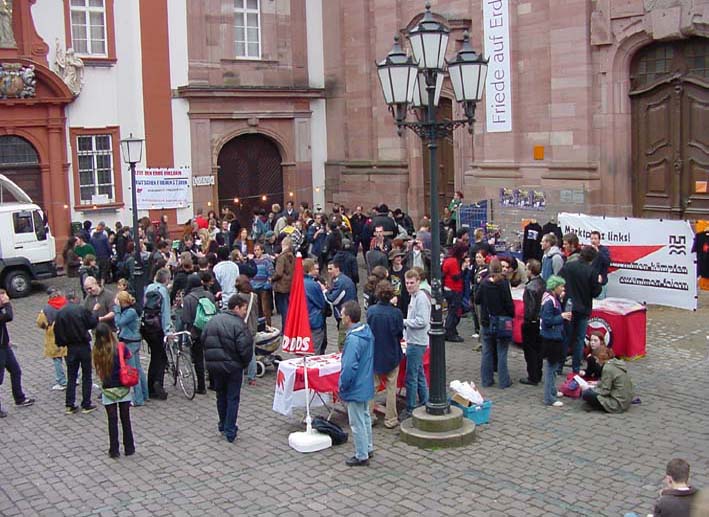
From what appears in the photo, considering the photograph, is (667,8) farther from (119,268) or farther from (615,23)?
(119,268)

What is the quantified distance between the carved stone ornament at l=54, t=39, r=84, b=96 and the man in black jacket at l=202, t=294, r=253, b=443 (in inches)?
673

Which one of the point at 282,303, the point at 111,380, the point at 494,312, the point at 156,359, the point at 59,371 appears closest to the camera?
the point at 111,380

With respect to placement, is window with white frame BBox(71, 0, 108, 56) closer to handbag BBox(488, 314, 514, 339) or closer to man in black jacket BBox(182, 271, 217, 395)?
man in black jacket BBox(182, 271, 217, 395)

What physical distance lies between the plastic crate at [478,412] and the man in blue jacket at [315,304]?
8.55 ft

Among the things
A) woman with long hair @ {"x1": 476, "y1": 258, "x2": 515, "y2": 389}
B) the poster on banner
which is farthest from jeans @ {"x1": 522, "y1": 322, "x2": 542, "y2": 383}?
the poster on banner

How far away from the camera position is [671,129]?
20.7m

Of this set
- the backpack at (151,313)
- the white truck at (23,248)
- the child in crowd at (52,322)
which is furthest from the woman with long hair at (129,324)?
the white truck at (23,248)

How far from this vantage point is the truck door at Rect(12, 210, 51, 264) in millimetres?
22422

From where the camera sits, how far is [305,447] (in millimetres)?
10594

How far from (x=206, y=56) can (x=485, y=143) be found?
959cm

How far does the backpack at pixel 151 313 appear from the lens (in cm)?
1270

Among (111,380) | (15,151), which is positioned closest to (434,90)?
(111,380)

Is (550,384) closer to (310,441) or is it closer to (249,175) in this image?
(310,441)

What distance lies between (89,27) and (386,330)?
19.1m
